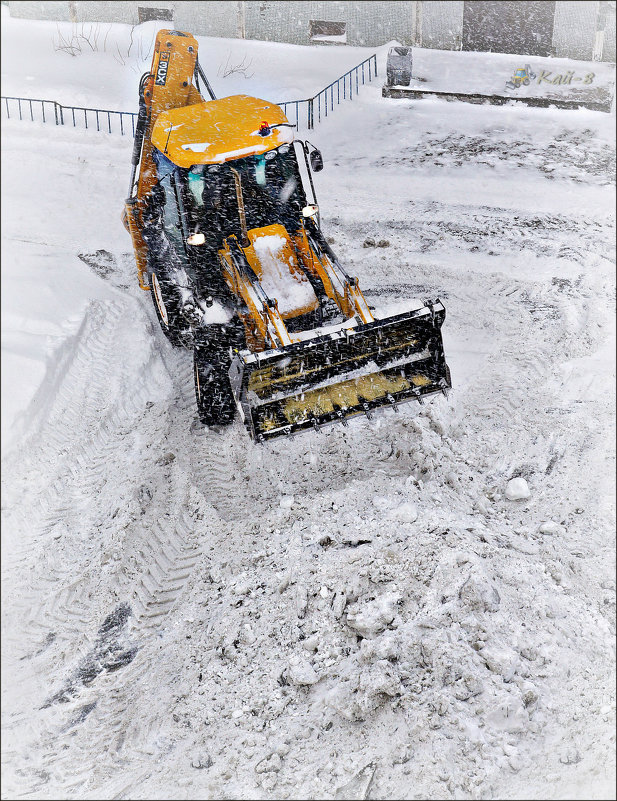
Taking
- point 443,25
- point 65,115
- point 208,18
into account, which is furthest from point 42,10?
point 443,25

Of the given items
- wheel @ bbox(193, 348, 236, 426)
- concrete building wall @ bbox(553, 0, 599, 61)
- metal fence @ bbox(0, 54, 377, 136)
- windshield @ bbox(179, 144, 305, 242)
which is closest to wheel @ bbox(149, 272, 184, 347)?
wheel @ bbox(193, 348, 236, 426)

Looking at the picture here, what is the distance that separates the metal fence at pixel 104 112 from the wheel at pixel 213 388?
8127 millimetres

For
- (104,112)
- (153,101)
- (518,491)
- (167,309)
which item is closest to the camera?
(518,491)

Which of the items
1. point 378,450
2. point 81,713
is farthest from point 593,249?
point 81,713

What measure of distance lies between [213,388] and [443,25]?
1324cm

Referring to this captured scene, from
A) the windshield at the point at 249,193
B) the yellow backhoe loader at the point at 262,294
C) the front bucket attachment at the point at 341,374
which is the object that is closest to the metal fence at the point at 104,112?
the yellow backhoe loader at the point at 262,294

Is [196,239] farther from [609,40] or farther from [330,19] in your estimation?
[609,40]

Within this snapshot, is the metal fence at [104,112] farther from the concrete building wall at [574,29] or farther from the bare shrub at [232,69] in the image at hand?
the concrete building wall at [574,29]

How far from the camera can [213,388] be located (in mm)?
6934

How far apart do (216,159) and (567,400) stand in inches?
166

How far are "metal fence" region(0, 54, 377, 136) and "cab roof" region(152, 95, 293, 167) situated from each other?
20.6 feet

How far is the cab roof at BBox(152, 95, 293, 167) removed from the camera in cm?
687

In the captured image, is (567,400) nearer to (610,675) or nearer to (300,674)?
(610,675)

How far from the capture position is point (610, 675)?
15.9 feet
